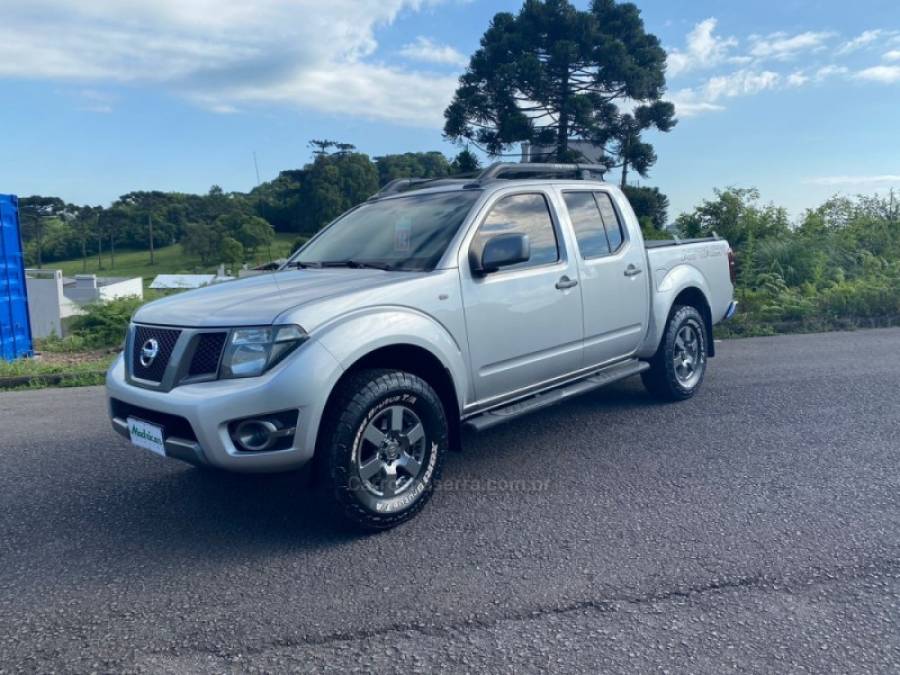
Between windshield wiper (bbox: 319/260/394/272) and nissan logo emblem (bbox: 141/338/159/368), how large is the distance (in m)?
1.26

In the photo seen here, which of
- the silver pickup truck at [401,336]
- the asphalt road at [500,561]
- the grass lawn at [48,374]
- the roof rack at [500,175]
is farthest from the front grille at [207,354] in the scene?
the grass lawn at [48,374]

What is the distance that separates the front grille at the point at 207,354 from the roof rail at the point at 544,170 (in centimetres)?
218

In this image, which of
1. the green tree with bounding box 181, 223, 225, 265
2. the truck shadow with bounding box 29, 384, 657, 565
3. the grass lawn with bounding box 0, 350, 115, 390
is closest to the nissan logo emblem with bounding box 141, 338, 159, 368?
the truck shadow with bounding box 29, 384, 657, 565

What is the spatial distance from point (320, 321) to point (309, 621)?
1.35 metres

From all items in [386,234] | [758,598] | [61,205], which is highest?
[61,205]

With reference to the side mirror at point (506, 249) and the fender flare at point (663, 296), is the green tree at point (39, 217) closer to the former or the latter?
the fender flare at point (663, 296)

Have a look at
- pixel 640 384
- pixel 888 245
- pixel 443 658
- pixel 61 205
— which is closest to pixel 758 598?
pixel 443 658

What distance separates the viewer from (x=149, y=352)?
3570 mm

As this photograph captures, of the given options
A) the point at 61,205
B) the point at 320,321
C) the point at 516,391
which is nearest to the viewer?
the point at 320,321

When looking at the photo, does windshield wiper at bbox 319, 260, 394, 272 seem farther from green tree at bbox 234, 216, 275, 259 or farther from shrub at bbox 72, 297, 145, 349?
green tree at bbox 234, 216, 275, 259

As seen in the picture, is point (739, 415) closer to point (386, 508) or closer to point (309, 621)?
point (386, 508)

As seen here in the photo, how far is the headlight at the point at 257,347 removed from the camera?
3.21 metres

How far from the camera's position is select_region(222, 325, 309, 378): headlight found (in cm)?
321

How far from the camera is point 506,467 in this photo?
178 inches
